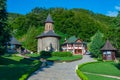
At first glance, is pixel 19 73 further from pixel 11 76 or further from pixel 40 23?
pixel 40 23

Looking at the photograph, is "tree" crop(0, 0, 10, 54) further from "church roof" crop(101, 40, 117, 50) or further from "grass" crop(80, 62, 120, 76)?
"church roof" crop(101, 40, 117, 50)

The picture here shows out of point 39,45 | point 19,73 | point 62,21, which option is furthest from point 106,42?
point 62,21

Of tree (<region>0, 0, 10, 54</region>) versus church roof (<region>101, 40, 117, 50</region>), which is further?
church roof (<region>101, 40, 117, 50</region>)

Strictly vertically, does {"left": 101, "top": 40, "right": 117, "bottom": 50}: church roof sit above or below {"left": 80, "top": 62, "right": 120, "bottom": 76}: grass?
above

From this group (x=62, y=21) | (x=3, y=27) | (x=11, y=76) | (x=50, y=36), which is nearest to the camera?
(x=11, y=76)

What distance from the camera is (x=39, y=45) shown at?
8069cm

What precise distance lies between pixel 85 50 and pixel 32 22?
3156 centimetres

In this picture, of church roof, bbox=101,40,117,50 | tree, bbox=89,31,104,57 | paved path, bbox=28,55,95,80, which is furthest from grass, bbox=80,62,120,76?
tree, bbox=89,31,104,57

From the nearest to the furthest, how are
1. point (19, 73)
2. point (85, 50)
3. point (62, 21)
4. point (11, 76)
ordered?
point (11, 76) < point (19, 73) < point (85, 50) < point (62, 21)

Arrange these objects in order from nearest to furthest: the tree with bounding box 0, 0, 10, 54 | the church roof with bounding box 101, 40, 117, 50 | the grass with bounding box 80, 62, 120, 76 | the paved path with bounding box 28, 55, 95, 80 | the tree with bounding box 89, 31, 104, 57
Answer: the paved path with bounding box 28, 55, 95, 80, the tree with bounding box 0, 0, 10, 54, the grass with bounding box 80, 62, 120, 76, the church roof with bounding box 101, 40, 117, 50, the tree with bounding box 89, 31, 104, 57

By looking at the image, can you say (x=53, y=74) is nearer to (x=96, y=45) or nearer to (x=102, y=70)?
(x=102, y=70)

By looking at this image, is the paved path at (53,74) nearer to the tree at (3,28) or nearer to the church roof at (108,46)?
the tree at (3,28)

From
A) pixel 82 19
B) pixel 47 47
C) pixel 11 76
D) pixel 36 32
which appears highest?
pixel 82 19

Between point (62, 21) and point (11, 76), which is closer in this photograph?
point (11, 76)
